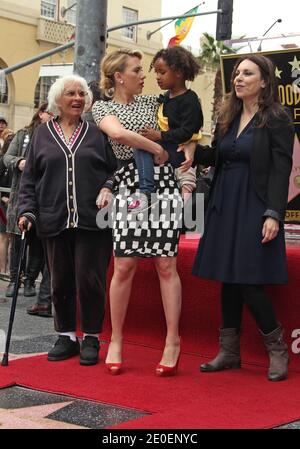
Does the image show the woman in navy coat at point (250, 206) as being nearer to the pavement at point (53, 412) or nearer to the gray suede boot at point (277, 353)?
the gray suede boot at point (277, 353)

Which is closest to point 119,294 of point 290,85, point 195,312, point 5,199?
point 195,312

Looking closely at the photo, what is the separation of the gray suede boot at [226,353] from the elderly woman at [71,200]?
0.72 m

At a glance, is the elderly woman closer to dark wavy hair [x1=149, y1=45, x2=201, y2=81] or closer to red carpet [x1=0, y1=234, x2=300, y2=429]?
red carpet [x1=0, y1=234, x2=300, y2=429]

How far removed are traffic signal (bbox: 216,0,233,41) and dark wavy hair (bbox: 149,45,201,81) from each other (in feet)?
27.6

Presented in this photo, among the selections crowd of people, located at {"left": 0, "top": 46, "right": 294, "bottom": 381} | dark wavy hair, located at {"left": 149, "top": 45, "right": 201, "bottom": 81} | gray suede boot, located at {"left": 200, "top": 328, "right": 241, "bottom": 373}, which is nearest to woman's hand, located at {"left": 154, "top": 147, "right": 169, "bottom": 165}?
crowd of people, located at {"left": 0, "top": 46, "right": 294, "bottom": 381}

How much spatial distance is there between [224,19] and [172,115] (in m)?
9.14

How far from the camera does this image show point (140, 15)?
130ft

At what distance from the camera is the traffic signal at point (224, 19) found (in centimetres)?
1306

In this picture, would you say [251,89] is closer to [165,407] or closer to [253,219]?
[253,219]

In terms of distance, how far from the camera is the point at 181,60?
4543 millimetres

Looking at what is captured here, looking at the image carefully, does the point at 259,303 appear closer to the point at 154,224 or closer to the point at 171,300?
the point at 171,300

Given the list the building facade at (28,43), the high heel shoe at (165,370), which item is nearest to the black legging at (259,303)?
the high heel shoe at (165,370)

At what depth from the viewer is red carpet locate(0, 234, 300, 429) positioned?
3.78 metres
